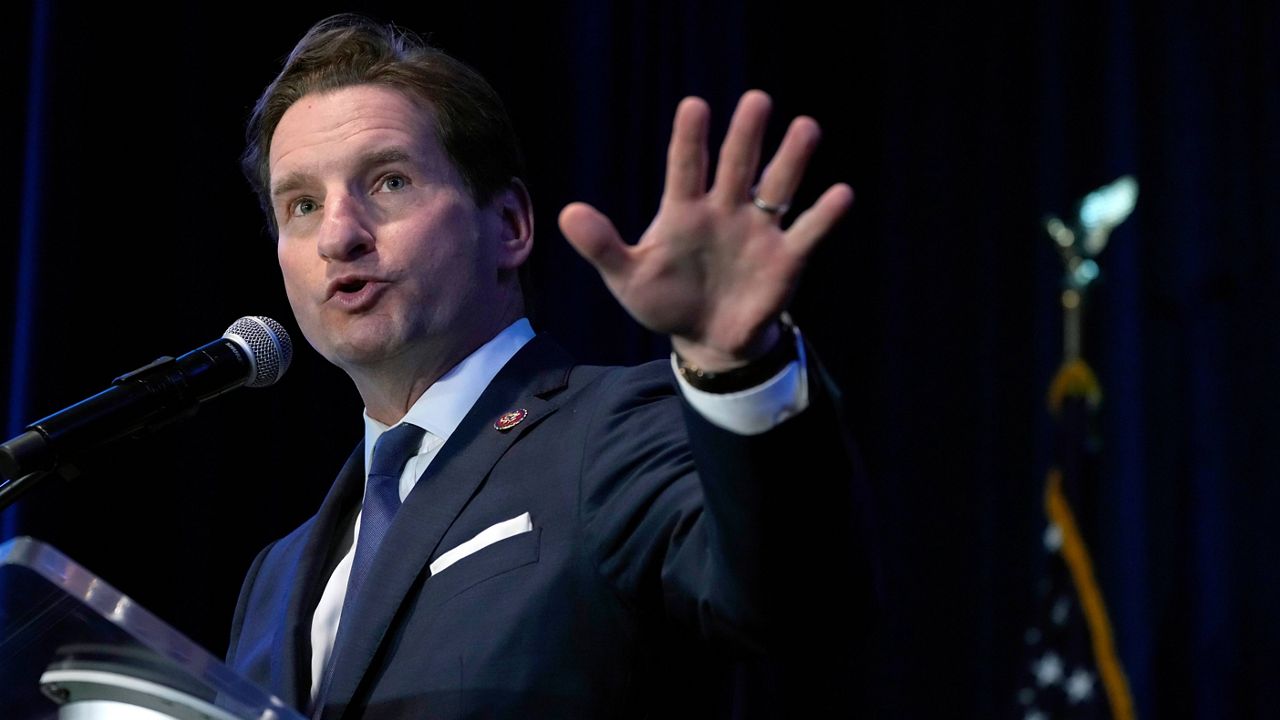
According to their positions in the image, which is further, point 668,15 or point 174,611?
point 668,15

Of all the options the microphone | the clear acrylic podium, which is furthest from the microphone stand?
the clear acrylic podium

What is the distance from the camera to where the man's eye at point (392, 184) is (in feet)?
5.87

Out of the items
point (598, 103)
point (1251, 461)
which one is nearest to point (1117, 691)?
point (1251, 461)

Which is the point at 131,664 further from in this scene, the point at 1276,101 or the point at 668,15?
the point at 1276,101

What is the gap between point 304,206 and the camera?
6.03 feet

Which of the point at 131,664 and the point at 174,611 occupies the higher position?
the point at 131,664

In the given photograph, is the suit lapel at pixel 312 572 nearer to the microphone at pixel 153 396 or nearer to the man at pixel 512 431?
the man at pixel 512 431

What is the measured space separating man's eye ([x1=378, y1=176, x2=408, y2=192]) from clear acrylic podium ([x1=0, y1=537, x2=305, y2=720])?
859 mm

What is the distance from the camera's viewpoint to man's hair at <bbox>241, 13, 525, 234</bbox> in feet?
6.33

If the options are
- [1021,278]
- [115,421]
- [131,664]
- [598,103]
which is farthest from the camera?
[1021,278]

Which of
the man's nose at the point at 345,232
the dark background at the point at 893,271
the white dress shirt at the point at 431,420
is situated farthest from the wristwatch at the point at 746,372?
the dark background at the point at 893,271

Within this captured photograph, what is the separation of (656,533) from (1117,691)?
2.63 metres

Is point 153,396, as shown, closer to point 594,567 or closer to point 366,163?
point 594,567

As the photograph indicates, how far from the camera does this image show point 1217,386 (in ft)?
11.3
